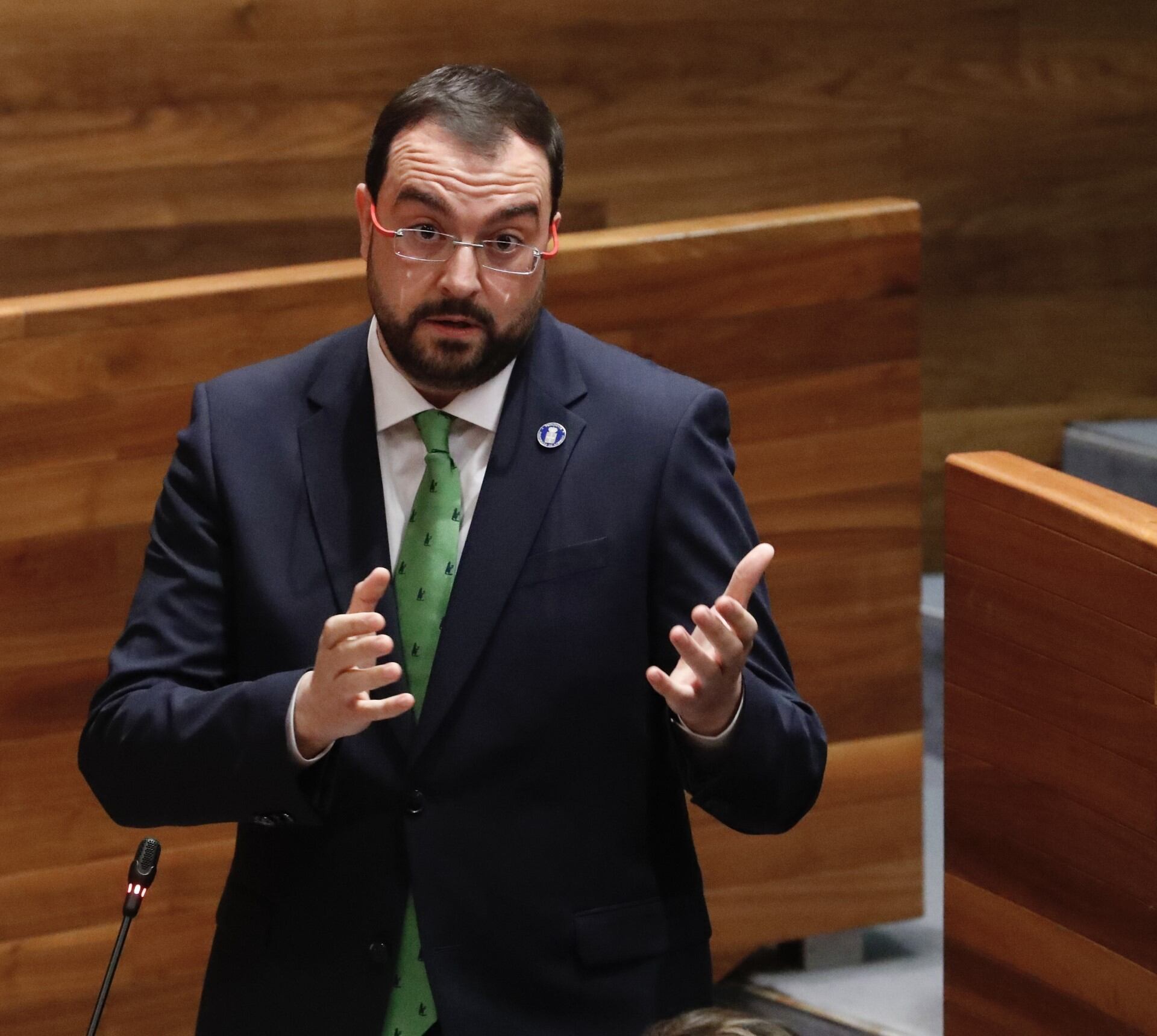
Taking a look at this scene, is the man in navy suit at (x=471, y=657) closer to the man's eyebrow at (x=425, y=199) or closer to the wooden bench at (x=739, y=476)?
the man's eyebrow at (x=425, y=199)

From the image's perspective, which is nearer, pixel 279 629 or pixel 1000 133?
pixel 279 629

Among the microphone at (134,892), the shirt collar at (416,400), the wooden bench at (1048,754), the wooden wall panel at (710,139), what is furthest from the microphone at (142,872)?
the wooden wall panel at (710,139)

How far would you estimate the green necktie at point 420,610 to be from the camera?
552mm

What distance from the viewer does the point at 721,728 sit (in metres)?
0.53

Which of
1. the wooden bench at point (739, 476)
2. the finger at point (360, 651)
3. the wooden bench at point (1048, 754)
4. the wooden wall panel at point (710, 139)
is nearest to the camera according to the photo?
the finger at point (360, 651)

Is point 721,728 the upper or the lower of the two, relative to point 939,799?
upper

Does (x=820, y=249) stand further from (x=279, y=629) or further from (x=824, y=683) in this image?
(x=279, y=629)

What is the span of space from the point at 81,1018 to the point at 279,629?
16.2 inches

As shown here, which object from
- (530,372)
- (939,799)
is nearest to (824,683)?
(939,799)

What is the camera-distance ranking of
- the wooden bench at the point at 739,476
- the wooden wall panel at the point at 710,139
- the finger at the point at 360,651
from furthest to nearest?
the wooden wall panel at the point at 710,139 → the wooden bench at the point at 739,476 → the finger at the point at 360,651

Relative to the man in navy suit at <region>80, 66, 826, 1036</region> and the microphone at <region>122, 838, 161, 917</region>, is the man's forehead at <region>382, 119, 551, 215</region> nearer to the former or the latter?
the man in navy suit at <region>80, 66, 826, 1036</region>

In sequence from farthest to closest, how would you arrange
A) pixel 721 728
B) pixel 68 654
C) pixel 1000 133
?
pixel 1000 133, pixel 68 654, pixel 721 728

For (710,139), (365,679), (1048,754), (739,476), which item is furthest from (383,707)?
(710,139)

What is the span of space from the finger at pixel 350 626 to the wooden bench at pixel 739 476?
378mm
